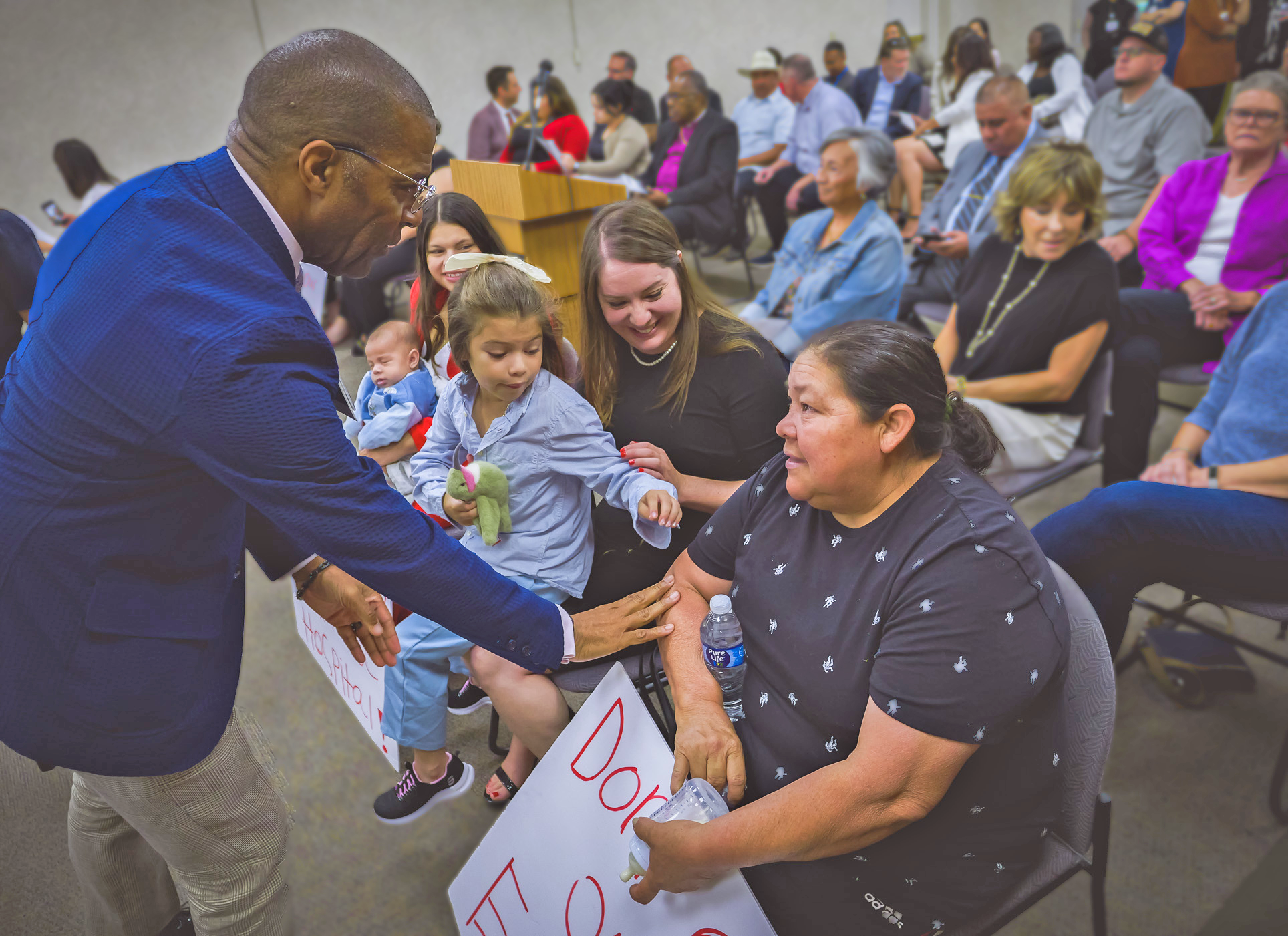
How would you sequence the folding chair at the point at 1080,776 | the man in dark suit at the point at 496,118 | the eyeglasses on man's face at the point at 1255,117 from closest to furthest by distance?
1. the folding chair at the point at 1080,776
2. the eyeglasses on man's face at the point at 1255,117
3. the man in dark suit at the point at 496,118

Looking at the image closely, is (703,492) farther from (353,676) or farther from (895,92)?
(895,92)

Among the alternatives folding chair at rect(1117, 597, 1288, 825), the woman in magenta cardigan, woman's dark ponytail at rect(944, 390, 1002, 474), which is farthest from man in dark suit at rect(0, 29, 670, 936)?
the woman in magenta cardigan

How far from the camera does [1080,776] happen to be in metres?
1.26

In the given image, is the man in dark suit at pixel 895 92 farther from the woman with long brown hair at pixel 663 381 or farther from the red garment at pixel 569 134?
the woman with long brown hair at pixel 663 381

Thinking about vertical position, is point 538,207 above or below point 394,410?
above

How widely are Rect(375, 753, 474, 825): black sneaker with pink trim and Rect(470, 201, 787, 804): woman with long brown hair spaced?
345 mm

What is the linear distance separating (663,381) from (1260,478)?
1.35 meters

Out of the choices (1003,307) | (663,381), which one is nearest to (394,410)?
(663,381)

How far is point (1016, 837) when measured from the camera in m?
1.21

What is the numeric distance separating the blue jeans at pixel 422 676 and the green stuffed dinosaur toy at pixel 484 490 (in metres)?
0.13

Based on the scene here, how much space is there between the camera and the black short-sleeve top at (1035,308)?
2553 millimetres

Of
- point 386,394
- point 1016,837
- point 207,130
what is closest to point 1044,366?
point 1016,837

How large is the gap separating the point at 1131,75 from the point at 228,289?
15.1 ft

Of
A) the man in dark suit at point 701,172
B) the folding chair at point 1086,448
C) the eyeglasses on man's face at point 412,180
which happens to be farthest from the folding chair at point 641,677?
the man in dark suit at point 701,172
